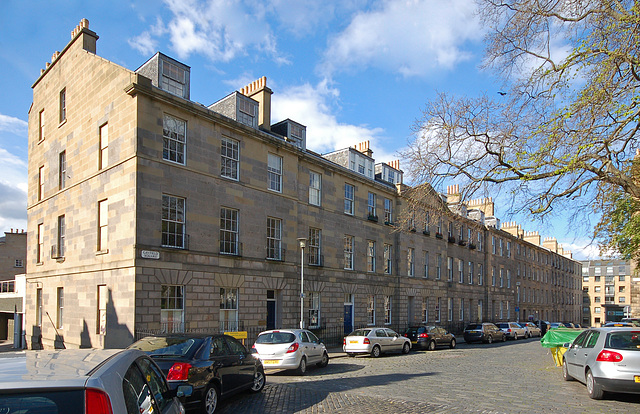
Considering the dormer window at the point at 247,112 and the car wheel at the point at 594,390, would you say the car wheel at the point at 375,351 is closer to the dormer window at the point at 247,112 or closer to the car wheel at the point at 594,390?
the car wheel at the point at 594,390

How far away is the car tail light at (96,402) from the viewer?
9.74 feet

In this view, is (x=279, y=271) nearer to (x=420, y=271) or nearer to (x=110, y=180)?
(x=110, y=180)

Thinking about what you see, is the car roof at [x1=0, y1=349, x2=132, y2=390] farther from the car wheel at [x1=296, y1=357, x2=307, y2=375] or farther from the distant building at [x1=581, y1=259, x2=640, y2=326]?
the distant building at [x1=581, y1=259, x2=640, y2=326]

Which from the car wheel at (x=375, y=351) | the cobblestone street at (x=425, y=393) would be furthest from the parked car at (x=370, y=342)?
the cobblestone street at (x=425, y=393)

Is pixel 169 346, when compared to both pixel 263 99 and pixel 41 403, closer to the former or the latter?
pixel 41 403

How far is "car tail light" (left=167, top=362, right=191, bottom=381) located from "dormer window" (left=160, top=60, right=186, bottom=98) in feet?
51.5

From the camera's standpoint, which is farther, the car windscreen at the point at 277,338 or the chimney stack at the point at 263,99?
the chimney stack at the point at 263,99

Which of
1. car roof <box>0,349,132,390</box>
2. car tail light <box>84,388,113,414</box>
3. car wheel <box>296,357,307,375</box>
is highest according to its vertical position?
car roof <box>0,349,132,390</box>

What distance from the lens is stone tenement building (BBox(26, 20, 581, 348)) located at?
63.4 ft

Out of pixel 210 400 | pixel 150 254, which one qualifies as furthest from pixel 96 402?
pixel 150 254

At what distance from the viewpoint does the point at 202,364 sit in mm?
9703

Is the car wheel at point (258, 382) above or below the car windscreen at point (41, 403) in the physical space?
below

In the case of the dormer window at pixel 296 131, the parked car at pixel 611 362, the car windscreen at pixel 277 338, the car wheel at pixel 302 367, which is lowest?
the car wheel at pixel 302 367

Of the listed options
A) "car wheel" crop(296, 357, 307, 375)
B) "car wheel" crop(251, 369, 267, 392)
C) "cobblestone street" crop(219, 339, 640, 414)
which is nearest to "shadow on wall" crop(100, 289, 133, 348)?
"cobblestone street" crop(219, 339, 640, 414)
